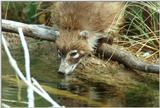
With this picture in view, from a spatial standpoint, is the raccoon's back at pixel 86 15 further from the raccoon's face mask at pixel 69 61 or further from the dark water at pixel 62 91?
the dark water at pixel 62 91

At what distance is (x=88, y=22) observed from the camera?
452 centimetres

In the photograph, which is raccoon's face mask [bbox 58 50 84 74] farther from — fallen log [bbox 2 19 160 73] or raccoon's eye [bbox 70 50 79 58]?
fallen log [bbox 2 19 160 73]

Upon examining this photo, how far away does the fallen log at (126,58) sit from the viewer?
13.5 feet

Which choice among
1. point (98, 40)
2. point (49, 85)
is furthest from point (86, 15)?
point (49, 85)

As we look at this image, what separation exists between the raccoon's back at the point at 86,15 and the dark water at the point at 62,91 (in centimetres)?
33

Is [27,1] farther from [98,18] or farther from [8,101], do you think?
[8,101]

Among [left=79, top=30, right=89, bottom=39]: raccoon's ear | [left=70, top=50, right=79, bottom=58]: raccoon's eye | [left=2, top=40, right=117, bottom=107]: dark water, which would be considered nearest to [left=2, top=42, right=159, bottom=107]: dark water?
[left=2, top=40, right=117, bottom=107]: dark water

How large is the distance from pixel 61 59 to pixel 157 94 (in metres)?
0.91

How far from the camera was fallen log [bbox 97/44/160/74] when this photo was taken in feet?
13.5

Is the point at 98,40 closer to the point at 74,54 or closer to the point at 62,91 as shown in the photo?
the point at 74,54

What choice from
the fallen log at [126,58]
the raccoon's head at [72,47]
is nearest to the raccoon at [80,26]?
the raccoon's head at [72,47]

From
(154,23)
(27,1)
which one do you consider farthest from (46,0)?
(154,23)

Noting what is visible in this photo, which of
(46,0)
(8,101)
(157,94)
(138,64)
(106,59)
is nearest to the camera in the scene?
(8,101)

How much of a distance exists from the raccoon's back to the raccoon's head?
0.22 feet
